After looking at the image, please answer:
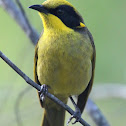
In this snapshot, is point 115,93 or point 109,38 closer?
point 115,93

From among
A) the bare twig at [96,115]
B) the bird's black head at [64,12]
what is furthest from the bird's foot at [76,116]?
the bird's black head at [64,12]

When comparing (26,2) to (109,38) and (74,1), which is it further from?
(109,38)

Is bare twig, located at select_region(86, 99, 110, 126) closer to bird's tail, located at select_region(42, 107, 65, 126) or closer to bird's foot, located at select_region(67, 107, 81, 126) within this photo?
bird's foot, located at select_region(67, 107, 81, 126)

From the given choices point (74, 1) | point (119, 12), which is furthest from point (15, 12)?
point (119, 12)

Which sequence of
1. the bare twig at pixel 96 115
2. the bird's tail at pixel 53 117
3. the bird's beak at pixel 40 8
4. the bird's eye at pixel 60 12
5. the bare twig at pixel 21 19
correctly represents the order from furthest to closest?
the bare twig at pixel 21 19
the bird's tail at pixel 53 117
the bare twig at pixel 96 115
the bird's eye at pixel 60 12
the bird's beak at pixel 40 8

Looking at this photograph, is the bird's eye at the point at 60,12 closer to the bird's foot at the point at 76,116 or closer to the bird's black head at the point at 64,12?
the bird's black head at the point at 64,12

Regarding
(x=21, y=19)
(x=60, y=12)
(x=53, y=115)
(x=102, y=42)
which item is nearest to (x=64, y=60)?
(x=60, y=12)

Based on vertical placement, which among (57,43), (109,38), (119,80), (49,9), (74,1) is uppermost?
(49,9)

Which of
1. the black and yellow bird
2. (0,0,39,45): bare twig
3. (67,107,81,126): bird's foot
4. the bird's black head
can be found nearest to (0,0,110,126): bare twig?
(0,0,39,45): bare twig
